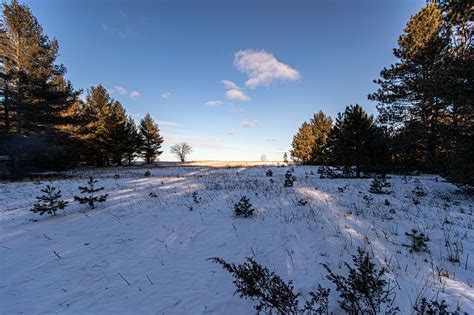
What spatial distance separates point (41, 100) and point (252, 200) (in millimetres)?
20948

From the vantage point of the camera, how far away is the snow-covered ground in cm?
301

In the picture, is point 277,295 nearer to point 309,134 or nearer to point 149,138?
point 309,134

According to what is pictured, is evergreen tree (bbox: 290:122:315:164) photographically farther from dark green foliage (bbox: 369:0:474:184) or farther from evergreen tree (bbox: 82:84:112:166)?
evergreen tree (bbox: 82:84:112:166)

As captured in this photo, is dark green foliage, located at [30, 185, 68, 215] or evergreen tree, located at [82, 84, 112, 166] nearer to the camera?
dark green foliage, located at [30, 185, 68, 215]

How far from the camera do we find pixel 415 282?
10.3 ft

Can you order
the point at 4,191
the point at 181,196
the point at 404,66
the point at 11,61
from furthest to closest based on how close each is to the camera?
the point at 11,61, the point at 404,66, the point at 4,191, the point at 181,196

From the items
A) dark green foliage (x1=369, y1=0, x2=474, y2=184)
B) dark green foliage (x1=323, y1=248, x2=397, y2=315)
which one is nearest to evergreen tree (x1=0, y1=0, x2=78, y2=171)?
dark green foliage (x1=323, y1=248, x2=397, y2=315)

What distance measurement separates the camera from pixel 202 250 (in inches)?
175

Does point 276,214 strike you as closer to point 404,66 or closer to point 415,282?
point 415,282

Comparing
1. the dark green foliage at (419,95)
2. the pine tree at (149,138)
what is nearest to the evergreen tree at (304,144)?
the dark green foliage at (419,95)

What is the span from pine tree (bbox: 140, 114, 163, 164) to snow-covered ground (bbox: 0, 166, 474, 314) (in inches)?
1447

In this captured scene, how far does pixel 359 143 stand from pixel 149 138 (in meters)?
38.8

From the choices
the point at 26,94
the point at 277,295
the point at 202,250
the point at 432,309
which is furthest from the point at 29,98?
the point at 432,309

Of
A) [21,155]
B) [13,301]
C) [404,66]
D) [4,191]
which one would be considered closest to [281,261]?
[13,301]
